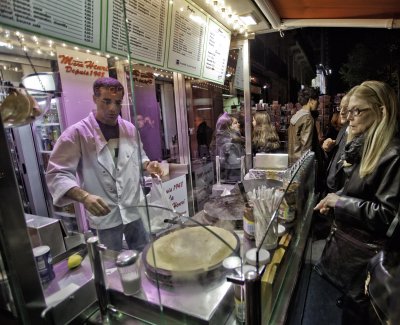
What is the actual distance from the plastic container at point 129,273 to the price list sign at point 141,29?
1376mm

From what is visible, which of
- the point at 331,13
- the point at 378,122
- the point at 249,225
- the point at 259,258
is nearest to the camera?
the point at 259,258

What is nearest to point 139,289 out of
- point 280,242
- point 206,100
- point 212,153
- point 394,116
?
point 280,242

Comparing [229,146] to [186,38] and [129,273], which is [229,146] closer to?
[186,38]

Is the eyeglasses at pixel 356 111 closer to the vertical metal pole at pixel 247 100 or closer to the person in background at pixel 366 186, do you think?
the person in background at pixel 366 186

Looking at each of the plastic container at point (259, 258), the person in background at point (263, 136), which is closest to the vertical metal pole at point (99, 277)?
the plastic container at point (259, 258)

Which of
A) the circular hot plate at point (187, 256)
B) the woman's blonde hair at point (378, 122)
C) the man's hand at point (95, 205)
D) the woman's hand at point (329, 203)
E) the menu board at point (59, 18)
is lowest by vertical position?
the woman's hand at point (329, 203)

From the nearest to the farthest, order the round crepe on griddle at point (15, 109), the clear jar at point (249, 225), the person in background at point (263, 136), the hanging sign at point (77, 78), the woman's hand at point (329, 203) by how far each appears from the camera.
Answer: the round crepe on griddle at point (15, 109)
the clear jar at point (249, 225)
the woman's hand at point (329, 203)
the hanging sign at point (77, 78)
the person in background at point (263, 136)

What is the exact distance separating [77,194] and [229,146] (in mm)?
2287

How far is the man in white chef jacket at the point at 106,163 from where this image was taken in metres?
1.94

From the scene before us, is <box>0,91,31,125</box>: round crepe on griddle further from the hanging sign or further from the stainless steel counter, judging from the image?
the hanging sign

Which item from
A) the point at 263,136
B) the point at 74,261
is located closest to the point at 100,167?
the point at 74,261

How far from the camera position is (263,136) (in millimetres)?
3762

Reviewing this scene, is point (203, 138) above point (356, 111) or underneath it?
underneath

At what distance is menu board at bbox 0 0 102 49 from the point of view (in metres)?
1.12
